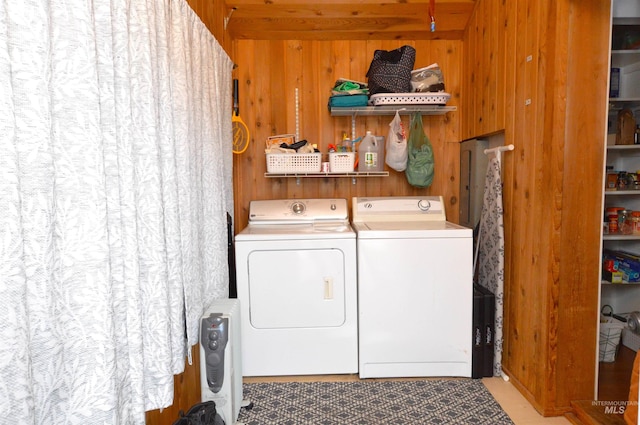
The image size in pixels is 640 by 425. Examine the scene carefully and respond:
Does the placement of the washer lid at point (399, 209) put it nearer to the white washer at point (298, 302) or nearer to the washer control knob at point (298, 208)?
the washer control knob at point (298, 208)

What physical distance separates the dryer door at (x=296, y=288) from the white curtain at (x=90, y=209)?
0.77m

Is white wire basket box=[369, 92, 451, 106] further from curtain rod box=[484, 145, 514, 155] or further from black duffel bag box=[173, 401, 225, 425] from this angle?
black duffel bag box=[173, 401, 225, 425]

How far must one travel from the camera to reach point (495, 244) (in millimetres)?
2334

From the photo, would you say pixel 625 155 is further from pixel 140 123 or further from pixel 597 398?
pixel 140 123

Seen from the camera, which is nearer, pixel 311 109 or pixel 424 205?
pixel 424 205

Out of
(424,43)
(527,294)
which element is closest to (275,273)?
→ (527,294)

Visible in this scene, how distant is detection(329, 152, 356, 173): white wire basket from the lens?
2.72 meters

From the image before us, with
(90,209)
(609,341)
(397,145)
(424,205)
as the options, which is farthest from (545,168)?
(90,209)

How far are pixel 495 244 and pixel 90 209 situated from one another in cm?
218

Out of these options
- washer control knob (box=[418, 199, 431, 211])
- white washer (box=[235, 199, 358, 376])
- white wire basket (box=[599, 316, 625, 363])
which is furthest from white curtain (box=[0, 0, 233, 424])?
white wire basket (box=[599, 316, 625, 363])

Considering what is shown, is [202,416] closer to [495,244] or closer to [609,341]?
[495,244]

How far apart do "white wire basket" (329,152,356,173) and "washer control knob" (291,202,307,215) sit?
0.33 metres

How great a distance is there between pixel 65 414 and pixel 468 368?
209 cm

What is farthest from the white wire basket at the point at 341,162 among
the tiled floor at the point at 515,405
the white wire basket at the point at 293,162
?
the tiled floor at the point at 515,405
